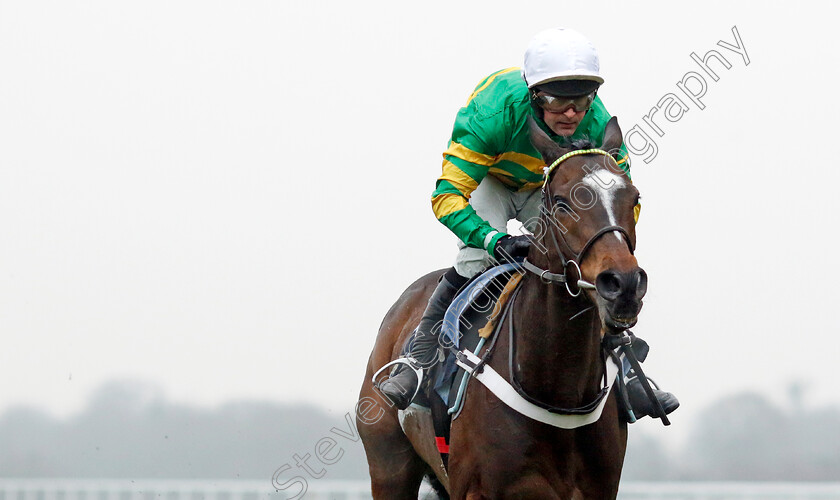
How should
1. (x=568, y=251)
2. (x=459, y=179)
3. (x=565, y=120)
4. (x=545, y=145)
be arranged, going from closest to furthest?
(x=568, y=251) → (x=545, y=145) → (x=565, y=120) → (x=459, y=179)

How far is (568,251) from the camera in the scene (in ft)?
12.0

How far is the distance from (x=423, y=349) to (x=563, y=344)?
1.04 meters

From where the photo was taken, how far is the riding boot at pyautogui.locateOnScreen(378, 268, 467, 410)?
4.72m

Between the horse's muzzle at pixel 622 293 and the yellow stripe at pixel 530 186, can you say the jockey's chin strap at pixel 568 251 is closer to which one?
the horse's muzzle at pixel 622 293

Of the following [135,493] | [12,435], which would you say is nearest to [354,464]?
[135,493]

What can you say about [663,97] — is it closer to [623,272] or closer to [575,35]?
[575,35]

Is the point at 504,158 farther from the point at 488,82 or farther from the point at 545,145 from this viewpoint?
the point at 545,145

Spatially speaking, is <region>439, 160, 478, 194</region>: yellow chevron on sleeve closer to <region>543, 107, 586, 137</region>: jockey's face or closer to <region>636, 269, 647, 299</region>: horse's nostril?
<region>543, 107, 586, 137</region>: jockey's face

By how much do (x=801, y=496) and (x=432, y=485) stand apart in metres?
6.90

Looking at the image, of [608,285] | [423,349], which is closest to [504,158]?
[423,349]

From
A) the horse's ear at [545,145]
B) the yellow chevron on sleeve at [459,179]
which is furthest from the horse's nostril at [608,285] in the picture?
the yellow chevron on sleeve at [459,179]

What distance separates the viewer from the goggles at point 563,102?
4.12 meters

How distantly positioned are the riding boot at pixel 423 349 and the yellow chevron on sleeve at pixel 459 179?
0.50m

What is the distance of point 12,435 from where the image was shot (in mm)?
15055
